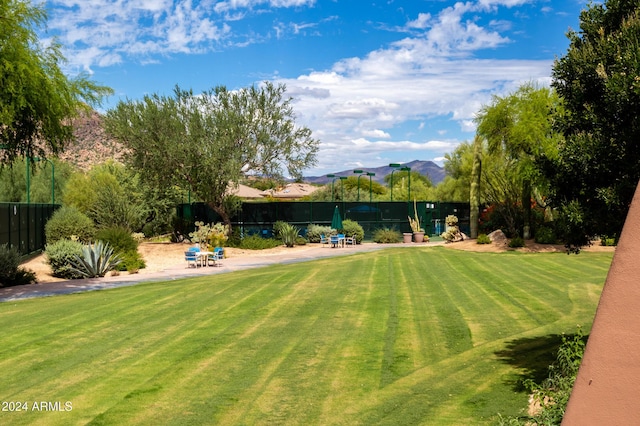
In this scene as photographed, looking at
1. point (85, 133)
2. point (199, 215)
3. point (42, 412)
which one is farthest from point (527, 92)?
point (85, 133)

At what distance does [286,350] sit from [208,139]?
82.2 feet

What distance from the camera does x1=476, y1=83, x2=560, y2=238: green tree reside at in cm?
3134

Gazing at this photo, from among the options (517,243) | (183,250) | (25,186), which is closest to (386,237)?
(517,243)

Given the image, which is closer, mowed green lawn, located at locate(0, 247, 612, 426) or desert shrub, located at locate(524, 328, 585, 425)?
desert shrub, located at locate(524, 328, 585, 425)

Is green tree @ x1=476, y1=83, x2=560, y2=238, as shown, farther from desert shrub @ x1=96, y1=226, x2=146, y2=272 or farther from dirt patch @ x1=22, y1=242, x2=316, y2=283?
desert shrub @ x1=96, y1=226, x2=146, y2=272

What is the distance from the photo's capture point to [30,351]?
10.5 meters

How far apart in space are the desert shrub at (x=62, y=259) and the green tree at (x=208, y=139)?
11.6 meters

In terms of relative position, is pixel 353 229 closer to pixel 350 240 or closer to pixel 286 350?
pixel 350 240

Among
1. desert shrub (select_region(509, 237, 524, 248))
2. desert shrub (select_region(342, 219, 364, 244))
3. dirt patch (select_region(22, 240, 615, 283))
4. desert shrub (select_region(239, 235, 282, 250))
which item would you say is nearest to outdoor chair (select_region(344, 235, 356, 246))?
desert shrub (select_region(342, 219, 364, 244))

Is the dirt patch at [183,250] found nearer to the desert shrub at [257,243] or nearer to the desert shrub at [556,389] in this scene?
the desert shrub at [257,243]

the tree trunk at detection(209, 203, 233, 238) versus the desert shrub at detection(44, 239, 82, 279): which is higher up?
the tree trunk at detection(209, 203, 233, 238)

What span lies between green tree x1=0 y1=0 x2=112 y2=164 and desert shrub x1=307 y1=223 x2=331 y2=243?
19379 millimetres

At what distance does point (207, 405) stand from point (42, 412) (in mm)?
2092

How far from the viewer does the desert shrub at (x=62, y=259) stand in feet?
73.5
